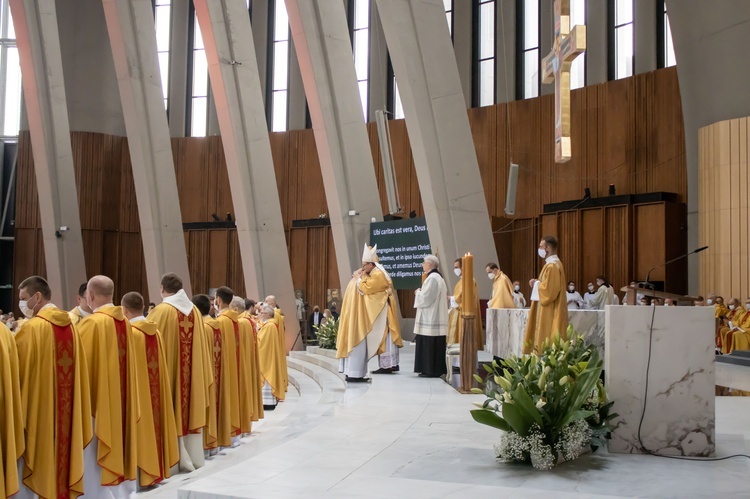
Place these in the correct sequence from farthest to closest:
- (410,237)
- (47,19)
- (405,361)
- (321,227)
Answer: (321,227) < (47,19) < (410,237) < (405,361)

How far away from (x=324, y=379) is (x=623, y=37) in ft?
38.1

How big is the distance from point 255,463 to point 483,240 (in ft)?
27.9

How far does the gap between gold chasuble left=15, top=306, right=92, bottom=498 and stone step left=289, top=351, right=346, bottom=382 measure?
5896mm

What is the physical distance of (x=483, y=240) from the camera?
12617 millimetres

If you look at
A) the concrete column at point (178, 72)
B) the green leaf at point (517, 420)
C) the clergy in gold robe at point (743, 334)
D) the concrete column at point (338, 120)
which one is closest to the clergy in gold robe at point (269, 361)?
the concrete column at point (338, 120)

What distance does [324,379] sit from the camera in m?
11.3

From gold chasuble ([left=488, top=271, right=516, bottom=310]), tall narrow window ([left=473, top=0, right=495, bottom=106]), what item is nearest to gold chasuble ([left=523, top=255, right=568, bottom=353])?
gold chasuble ([left=488, top=271, right=516, bottom=310])

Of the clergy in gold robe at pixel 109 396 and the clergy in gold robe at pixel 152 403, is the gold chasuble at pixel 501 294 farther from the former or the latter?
the clergy in gold robe at pixel 109 396

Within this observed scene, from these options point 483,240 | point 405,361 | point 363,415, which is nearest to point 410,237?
point 483,240

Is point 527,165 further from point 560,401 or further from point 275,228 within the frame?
point 560,401

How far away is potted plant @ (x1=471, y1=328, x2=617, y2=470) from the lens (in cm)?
452

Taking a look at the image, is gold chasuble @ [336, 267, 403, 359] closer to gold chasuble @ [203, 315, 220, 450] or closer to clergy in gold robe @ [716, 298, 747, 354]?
gold chasuble @ [203, 315, 220, 450]

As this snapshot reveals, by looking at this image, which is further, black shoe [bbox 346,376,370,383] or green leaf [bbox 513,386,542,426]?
black shoe [bbox 346,376,370,383]

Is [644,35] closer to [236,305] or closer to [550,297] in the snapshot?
[550,297]
